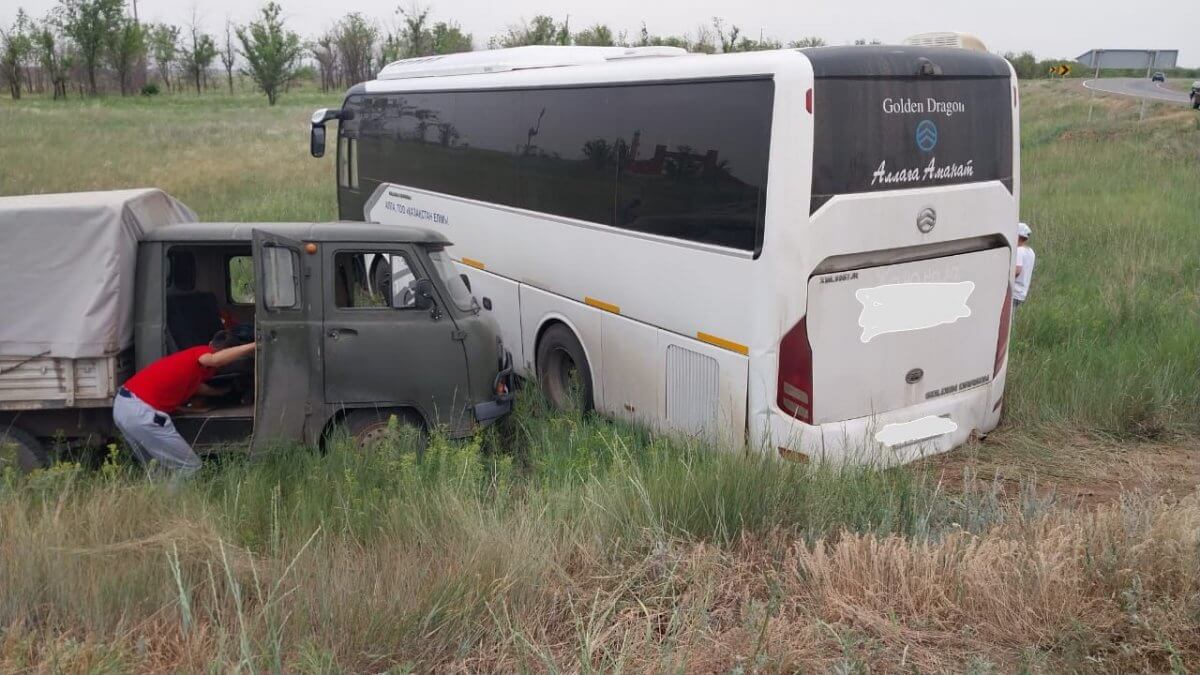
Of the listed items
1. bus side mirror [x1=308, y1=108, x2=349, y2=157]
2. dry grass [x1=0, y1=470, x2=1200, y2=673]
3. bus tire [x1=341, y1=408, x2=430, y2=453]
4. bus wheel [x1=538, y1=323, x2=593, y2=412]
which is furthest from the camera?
bus side mirror [x1=308, y1=108, x2=349, y2=157]

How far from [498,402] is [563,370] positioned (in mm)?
1789

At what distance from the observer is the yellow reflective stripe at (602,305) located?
8133 millimetres

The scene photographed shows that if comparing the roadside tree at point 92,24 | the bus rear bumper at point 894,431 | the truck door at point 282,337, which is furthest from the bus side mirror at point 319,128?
the roadside tree at point 92,24

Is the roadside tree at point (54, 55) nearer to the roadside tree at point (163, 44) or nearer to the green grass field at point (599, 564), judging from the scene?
the roadside tree at point (163, 44)

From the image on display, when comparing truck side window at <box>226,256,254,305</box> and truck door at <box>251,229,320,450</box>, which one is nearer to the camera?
truck door at <box>251,229,320,450</box>

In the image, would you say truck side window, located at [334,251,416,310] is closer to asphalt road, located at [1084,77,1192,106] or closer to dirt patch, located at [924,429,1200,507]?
dirt patch, located at [924,429,1200,507]

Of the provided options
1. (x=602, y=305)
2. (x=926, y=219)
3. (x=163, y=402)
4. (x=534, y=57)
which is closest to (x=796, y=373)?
(x=926, y=219)

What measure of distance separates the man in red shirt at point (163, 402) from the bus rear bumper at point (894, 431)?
Result: 3673mm

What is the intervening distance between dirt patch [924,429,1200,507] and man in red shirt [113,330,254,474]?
4.94 meters

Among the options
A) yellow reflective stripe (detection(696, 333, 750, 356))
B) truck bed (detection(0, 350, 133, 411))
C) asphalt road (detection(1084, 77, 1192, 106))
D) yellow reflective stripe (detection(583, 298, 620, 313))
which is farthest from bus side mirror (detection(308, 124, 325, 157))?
asphalt road (detection(1084, 77, 1192, 106))

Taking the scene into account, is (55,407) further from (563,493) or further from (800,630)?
(800,630)

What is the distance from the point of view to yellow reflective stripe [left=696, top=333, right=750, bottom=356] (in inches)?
264

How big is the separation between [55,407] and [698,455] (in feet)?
13.8

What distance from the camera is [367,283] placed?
8.15 metres
